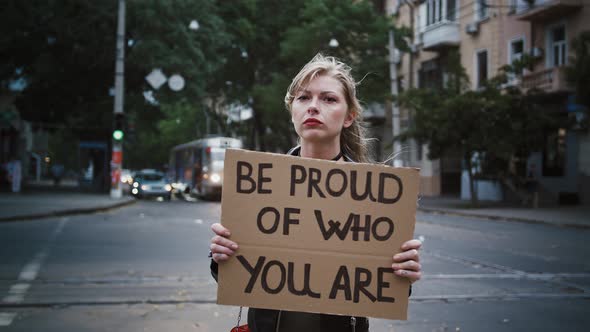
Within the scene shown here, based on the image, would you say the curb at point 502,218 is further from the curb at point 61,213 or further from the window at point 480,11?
the window at point 480,11

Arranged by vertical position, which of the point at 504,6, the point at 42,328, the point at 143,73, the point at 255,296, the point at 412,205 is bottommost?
the point at 42,328

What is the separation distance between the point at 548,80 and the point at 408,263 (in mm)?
28080

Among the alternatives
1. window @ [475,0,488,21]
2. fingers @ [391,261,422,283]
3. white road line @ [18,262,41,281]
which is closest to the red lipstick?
fingers @ [391,261,422,283]

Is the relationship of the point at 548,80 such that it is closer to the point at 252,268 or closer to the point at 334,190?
the point at 334,190

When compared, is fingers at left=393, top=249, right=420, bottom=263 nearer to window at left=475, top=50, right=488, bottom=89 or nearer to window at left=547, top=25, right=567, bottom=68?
window at left=547, top=25, right=567, bottom=68

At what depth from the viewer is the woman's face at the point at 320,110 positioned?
10.6ft

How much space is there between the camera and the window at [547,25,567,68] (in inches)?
1205

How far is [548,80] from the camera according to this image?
2958 centimetres

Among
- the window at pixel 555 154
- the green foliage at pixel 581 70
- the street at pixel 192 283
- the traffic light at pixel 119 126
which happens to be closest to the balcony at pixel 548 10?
the window at pixel 555 154

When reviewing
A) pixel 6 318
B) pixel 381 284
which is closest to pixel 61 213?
pixel 6 318

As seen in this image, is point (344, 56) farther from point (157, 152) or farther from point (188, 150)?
point (157, 152)

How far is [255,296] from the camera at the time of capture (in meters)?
3.25

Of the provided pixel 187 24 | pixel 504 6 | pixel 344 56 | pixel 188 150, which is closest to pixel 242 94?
pixel 188 150

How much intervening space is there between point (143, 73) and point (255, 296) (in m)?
35.6
